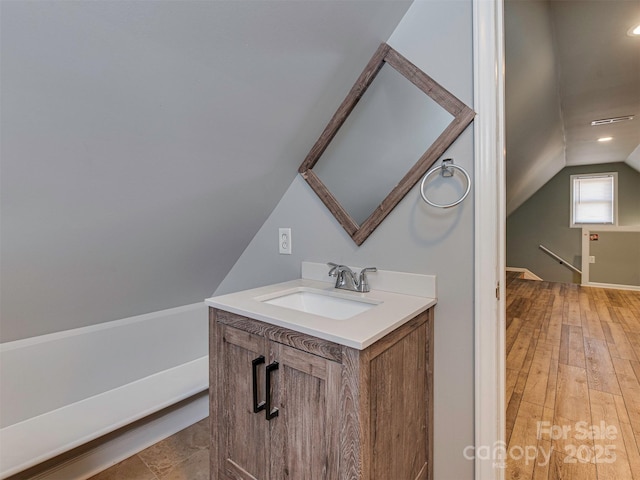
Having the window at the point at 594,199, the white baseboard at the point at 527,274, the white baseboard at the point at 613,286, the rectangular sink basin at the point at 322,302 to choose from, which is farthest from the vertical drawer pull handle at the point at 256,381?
the window at the point at 594,199

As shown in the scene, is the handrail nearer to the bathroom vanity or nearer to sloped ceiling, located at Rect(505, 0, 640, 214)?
sloped ceiling, located at Rect(505, 0, 640, 214)

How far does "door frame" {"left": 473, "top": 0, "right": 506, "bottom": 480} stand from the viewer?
1.06m

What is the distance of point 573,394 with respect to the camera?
2.04m

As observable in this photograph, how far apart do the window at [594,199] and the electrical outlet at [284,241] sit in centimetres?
650

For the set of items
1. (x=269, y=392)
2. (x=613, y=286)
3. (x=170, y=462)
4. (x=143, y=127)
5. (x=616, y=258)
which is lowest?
(x=170, y=462)

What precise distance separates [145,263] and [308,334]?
990mm

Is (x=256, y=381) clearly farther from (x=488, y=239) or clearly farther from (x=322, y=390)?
(x=488, y=239)

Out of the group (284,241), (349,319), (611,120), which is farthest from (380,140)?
(611,120)

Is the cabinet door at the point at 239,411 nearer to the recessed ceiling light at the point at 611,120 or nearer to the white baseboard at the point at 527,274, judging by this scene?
the recessed ceiling light at the point at 611,120

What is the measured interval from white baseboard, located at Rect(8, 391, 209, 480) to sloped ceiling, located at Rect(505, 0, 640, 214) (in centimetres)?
272

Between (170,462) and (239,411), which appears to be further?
(170,462)

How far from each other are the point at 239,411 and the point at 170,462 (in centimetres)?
81

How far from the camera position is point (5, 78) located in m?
0.70

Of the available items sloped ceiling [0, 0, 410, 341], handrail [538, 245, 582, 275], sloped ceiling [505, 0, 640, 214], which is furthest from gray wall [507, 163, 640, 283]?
sloped ceiling [0, 0, 410, 341]
